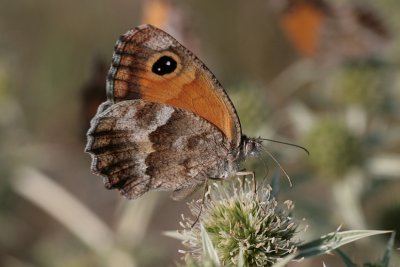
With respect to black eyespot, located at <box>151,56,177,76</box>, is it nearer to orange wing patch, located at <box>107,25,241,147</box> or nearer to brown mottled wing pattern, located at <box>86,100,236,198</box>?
orange wing patch, located at <box>107,25,241,147</box>

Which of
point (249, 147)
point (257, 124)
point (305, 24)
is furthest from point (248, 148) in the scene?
point (305, 24)

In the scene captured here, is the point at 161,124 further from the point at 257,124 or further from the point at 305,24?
the point at 305,24

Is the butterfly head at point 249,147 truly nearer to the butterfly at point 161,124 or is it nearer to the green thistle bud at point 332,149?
the butterfly at point 161,124

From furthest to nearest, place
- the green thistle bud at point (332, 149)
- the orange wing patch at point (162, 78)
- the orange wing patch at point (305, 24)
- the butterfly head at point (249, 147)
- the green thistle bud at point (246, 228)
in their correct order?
the orange wing patch at point (305, 24) → the green thistle bud at point (332, 149) → the butterfly head at point (249, 147) → the orange wing patch at point (162, 78) → the green thistle bud at point (246, 228)

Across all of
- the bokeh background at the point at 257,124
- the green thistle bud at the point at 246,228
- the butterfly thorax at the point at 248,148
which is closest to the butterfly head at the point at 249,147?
the butterfly thorax at the point at 248,148

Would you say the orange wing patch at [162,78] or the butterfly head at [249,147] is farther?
the butterfly head at [249,147]
